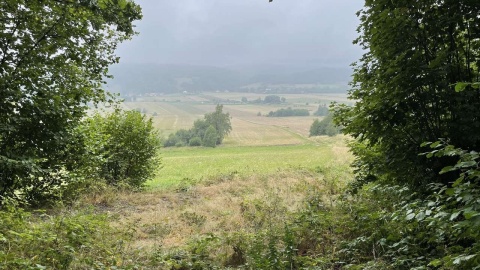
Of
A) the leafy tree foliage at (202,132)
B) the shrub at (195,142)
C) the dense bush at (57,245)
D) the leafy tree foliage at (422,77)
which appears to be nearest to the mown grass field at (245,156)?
the leafy tree foliage at (202,132)

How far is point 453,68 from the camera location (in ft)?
14.5

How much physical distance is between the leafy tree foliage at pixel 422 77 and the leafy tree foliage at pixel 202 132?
70.5m

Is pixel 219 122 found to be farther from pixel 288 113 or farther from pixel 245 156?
pixel 288 113

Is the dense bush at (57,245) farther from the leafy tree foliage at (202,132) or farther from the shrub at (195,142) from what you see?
the shrub at (195,142)

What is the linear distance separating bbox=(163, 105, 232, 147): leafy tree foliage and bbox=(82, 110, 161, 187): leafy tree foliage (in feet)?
195

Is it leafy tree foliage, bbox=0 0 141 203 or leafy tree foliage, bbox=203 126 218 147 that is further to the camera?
leafy tree foliage, bbox=203 126 218 147

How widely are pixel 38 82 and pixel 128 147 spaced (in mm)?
9042

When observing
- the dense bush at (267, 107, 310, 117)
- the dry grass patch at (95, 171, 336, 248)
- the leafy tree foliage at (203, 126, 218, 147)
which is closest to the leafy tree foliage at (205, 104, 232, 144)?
the leafy tree foliage at (203, 126, 218, 147)

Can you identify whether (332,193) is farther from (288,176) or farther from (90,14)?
(90,14)

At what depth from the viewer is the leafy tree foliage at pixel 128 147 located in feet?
45.4

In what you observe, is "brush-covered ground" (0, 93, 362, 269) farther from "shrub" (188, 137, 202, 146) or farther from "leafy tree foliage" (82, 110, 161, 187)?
"shrub" (188, 137, 202, 146)

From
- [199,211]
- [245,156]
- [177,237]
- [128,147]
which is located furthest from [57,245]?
[245,156]

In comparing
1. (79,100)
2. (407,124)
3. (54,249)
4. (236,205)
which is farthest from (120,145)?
(407,124)

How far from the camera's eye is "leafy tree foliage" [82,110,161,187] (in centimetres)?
1384
